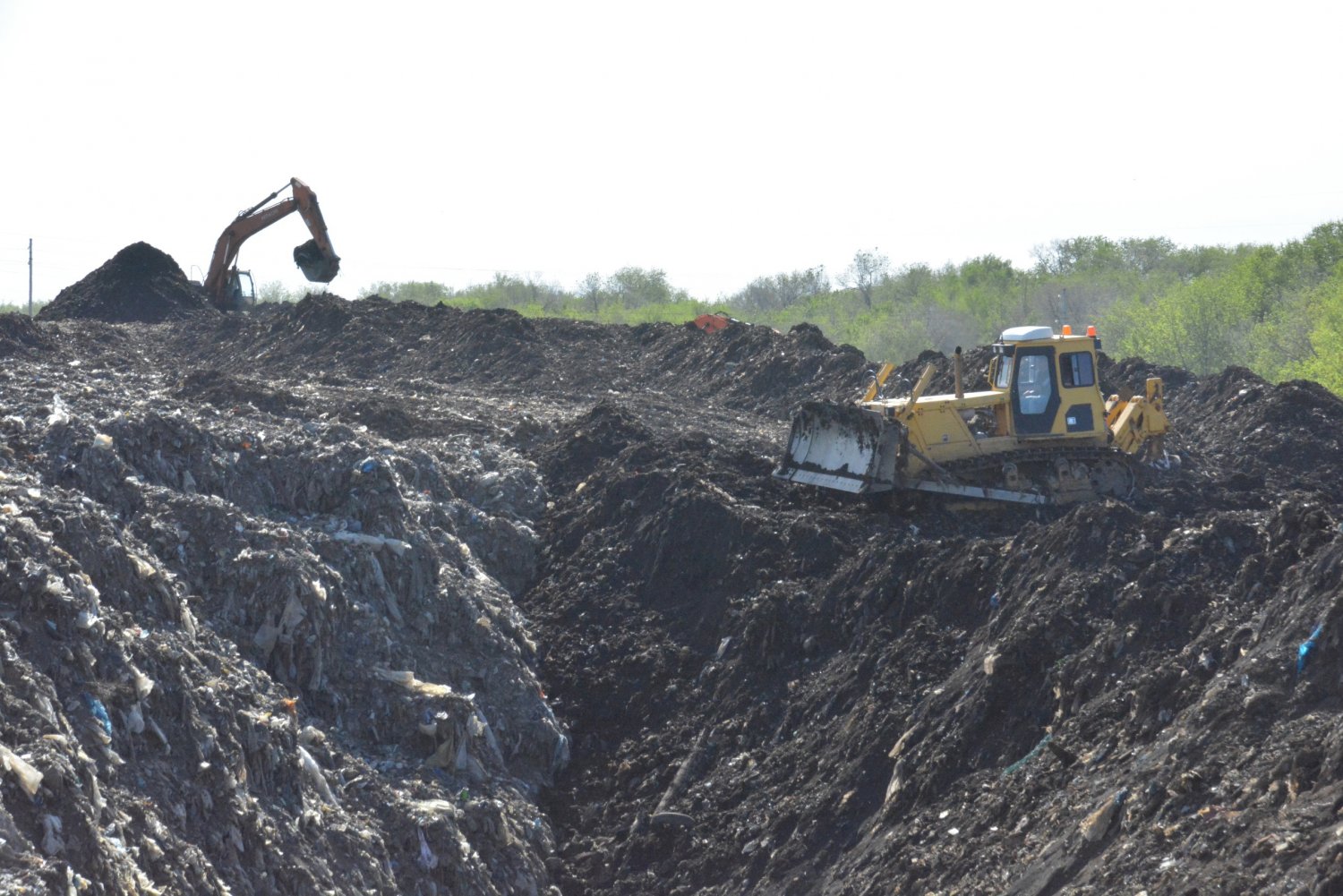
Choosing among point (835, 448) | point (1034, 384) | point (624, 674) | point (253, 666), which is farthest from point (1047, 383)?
point (253, 666)

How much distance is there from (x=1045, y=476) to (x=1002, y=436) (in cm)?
67

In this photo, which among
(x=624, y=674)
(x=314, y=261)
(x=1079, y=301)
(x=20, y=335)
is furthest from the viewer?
(x=1079, y=301)

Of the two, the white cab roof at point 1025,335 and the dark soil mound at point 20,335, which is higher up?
the dark soil mound at point 20,335

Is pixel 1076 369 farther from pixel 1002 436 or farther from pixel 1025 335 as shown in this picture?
pixel 1002 436

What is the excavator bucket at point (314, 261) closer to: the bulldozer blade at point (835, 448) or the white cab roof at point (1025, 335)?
the bulldozer blade at point (835, 448)

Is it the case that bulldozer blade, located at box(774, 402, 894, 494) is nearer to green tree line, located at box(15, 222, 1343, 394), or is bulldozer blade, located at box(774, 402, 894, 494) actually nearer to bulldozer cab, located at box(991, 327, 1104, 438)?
bulldozer cab, located at box(991, 327, 1104, 438)

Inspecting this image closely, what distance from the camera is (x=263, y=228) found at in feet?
103

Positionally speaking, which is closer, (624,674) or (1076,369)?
(624,674)

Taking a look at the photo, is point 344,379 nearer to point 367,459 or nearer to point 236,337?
point 236,337

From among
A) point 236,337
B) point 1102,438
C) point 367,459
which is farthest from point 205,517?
point 236,337

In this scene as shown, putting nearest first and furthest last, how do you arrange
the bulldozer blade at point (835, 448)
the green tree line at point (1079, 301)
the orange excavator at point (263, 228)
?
the bulldozer blade at point (835, 448), the orange excavator at point (263, 228), the green tree line at point (1079, 301)

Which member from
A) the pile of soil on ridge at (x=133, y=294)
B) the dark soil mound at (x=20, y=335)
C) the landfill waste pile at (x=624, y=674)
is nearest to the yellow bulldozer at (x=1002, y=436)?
the landfill waste pile at (x=624, y=674)

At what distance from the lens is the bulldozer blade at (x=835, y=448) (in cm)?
1452

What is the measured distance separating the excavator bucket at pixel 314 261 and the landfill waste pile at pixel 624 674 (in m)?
14.4
